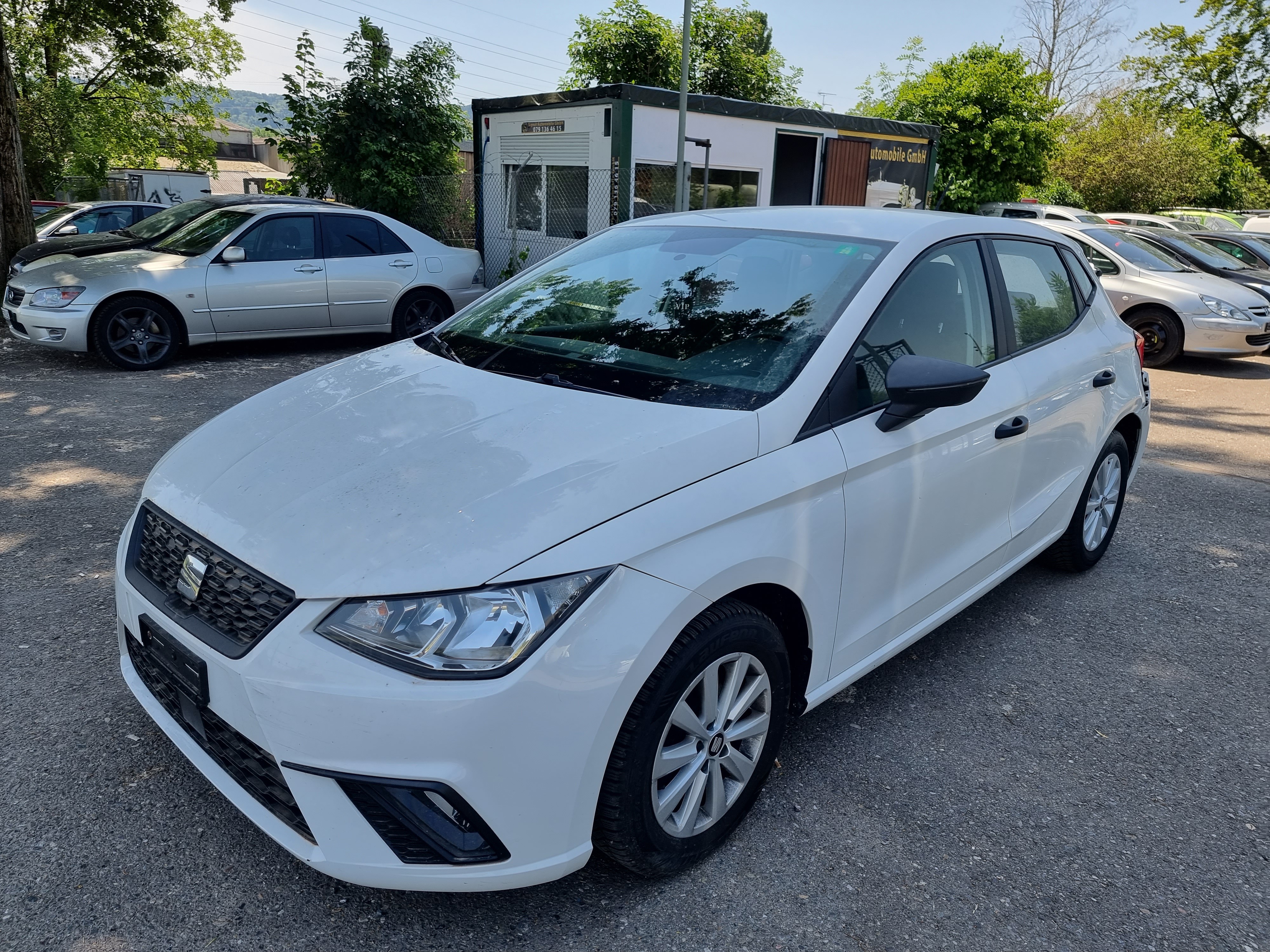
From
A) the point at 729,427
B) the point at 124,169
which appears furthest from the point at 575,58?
the point at 729,427

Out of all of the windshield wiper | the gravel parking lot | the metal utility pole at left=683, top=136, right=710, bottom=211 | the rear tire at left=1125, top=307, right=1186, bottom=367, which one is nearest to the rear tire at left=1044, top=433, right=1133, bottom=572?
the gravel parking lot

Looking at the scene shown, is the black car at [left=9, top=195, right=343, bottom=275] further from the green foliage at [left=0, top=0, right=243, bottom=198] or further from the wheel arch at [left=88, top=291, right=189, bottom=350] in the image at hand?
the green foliage at [left=0, top=0, right=243, bottom=198]

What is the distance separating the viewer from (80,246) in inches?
364

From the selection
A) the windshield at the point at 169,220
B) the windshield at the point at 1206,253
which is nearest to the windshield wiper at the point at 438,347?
the windshield at the point at 169,220

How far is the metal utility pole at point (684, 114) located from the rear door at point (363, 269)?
4421 millimetres

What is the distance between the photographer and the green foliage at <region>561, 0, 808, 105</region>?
89.1 feet

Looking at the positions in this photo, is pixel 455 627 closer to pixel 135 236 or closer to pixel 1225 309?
pixel 135 236

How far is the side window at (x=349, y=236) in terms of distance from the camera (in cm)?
938

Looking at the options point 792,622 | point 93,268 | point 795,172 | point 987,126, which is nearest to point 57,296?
point 93,268

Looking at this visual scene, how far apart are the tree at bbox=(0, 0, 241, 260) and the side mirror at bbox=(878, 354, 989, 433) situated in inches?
465

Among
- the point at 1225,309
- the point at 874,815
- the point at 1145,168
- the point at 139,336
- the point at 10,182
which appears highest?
the point at 1145,168

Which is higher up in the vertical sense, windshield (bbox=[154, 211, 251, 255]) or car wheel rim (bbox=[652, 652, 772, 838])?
windshield (bbox=[154, 211, 251, 255])

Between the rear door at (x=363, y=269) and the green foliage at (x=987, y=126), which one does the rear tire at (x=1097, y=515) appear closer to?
the rear door at (x=363, y=269)

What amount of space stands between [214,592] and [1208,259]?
560 inches
